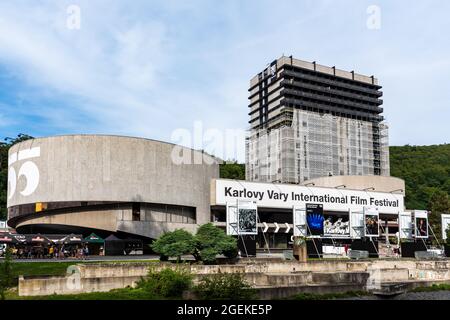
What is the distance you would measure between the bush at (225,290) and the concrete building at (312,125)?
10961 cm

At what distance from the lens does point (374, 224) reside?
70.1 metres

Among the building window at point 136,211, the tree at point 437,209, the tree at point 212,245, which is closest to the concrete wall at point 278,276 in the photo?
the tree at point 212,245

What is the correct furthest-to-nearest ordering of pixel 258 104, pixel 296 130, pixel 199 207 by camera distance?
1. pixel 258 104
2. pixel 296 130
3. pixel 199 207

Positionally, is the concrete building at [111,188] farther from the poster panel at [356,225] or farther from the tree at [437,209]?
the tree at [437,209]

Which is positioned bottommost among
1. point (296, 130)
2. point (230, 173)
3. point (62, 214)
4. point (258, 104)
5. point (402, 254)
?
point (402, 254)

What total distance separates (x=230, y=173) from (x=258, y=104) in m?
31.9

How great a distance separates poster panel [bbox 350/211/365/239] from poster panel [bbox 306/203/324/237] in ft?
25.4

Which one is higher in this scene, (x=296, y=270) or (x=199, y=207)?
(x=199, y=207)

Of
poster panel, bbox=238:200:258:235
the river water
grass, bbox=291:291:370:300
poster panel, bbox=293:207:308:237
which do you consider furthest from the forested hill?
grass, bbox=291:291:370:300

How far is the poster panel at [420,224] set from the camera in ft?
241

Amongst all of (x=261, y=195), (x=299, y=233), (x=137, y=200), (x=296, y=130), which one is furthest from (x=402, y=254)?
(x=296, y=130)

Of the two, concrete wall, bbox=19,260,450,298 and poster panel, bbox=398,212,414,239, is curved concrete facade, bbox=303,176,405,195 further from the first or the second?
concrete wall, bbox=19,260,450,298

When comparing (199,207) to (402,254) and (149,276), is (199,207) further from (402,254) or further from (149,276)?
(149,276)

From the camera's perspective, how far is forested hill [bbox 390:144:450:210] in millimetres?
136500
